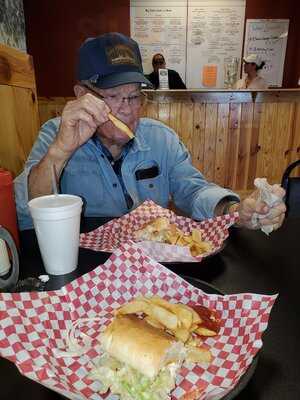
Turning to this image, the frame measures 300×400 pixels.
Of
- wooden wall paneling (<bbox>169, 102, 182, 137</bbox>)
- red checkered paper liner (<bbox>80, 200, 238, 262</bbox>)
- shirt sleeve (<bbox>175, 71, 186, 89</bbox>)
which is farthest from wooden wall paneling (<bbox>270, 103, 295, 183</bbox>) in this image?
red checkered paper liner (<bbox>80, 200, 238, 262</bbox>)

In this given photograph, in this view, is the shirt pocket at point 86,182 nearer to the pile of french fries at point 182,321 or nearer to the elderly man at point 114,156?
the elderly man at point 114,156

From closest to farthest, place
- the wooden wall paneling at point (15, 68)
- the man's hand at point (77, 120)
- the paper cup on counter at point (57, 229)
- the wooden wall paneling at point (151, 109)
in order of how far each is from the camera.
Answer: the paper cup on counter at point (57, 229) < the man's hand at point (77, 120) < the wooden wall paneling at point (15, 68) < the wooden wall paneling at point (151, 109)

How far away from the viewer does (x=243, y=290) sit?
988 mm

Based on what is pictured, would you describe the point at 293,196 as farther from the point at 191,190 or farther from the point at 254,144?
the point at 254,144

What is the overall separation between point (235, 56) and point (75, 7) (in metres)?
3.33

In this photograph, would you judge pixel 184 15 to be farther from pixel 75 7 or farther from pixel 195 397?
pixel 195 397

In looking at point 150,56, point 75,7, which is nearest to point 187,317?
point 150,56

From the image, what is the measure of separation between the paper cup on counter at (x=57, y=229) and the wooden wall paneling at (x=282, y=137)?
165 inches

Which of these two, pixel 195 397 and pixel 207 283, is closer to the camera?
pixel 195 397

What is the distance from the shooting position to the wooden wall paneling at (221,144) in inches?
181

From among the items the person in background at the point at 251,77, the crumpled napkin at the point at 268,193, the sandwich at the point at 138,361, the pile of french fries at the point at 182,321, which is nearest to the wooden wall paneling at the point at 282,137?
the person in background at the point at 251,77

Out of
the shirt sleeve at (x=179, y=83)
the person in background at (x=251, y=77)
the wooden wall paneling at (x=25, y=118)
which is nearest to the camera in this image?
the wooden wall paneling at (x=25, y=118)

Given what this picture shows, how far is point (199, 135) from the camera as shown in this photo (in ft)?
15.4

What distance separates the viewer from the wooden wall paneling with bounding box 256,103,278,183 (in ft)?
15.0
